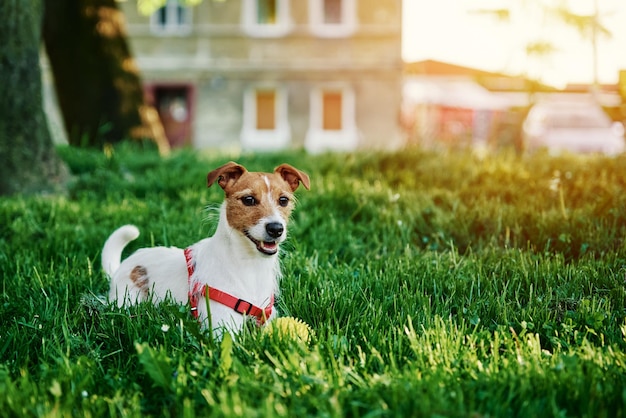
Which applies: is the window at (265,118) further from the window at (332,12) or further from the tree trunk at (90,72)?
the tree trunk at (90,72)

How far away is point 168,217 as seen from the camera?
17.7 feet

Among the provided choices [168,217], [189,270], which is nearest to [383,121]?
[168,217]

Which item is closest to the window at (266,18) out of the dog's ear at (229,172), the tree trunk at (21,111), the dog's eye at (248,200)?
the tree trunk at (21,111)

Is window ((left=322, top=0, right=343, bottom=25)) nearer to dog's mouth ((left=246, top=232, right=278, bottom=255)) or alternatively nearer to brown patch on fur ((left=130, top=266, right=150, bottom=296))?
brown patch on fur ((left=130, top=266, right=150, bottom=296))

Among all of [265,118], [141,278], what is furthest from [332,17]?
[141,278]

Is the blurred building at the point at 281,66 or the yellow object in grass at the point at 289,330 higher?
the blurred building at the point at 281,66

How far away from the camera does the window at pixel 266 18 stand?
23891 mm

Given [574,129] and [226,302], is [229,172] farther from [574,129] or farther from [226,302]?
[574,129]

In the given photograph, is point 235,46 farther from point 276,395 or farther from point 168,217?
point 276,395

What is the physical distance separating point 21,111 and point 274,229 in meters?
4.29

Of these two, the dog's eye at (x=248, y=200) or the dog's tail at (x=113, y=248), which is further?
the dog's tail at (x=113, y=248)

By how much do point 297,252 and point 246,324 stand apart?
126 centimetres

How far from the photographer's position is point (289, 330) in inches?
119

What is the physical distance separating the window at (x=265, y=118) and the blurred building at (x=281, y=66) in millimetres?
37
